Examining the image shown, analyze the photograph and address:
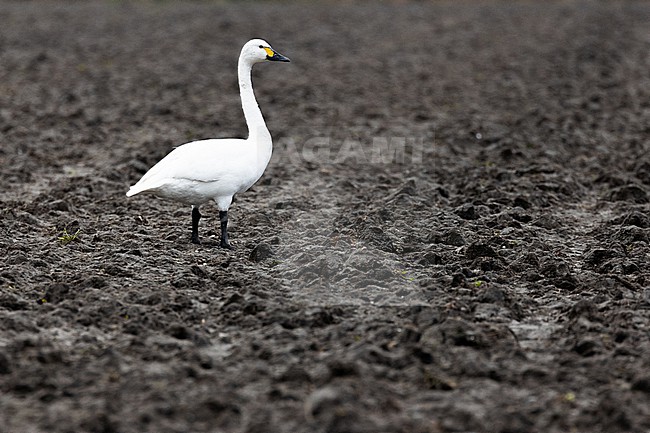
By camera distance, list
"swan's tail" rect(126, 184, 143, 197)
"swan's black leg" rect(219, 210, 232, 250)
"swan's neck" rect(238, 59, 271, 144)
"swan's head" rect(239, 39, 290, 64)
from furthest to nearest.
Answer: "swan's head" rect(239, 39, 290, 64) < "swan's neck" rect(238, 59, 271, 144) < "swan's black leg" rect(219, 210, 232, 250) < "swan's tail" rect(126, 184, 143, 197)

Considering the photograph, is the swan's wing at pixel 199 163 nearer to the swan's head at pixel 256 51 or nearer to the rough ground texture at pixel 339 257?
the rough ground texture at pixel 339 257

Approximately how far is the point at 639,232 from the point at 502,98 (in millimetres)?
7795

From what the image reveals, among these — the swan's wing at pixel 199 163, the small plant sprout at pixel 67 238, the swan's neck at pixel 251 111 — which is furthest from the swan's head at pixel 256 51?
the small plant sprout at pixel 67 238

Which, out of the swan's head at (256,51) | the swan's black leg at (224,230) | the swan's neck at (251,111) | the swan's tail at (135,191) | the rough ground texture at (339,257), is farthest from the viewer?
the swan's head at (256,51)

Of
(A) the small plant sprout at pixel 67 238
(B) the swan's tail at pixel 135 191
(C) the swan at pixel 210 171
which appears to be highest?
(C) the swan at pixel 210 171

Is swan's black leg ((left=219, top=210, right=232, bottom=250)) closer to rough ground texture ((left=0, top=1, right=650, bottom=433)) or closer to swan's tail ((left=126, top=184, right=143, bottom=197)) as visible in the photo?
rough ground texture ((left=0, top=1, right=650, bottom=433))

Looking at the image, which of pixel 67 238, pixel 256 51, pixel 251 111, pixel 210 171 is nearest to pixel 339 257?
pixel 210 171

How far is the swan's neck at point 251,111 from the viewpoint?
8.51 metres

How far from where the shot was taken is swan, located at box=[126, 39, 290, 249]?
796 centimetres

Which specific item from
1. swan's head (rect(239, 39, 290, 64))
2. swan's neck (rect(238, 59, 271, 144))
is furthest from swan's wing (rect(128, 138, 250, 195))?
swan's head (rect(239, 39, 290, 64))

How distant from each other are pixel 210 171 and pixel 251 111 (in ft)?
3.02

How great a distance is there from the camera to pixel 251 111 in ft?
28.4

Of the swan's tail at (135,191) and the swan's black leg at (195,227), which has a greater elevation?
the swan's tail at (135,191)

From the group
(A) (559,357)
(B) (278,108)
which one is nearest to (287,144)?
(B) (278,108)
